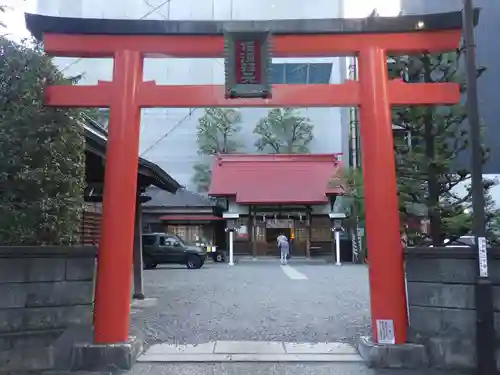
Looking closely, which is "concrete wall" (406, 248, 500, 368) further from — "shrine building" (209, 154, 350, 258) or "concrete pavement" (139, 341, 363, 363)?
"shrine building" (209, 154, 350, 258)

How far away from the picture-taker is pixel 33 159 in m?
6.49

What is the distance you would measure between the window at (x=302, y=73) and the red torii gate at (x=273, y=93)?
28566 mm

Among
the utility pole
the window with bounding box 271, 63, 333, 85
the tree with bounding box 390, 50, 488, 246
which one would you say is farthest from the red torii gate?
the window with bounding box 271, 63, 333, 85

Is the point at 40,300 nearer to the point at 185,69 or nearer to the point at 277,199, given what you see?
the point at 277,199

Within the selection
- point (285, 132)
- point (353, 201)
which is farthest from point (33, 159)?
point (285, 132)

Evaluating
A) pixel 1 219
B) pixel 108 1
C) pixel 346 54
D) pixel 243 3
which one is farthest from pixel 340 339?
pixel 108 1

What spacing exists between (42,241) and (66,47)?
2.66 m

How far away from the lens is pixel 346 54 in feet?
23.3

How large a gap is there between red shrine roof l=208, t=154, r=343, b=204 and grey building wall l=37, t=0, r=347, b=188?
432cm

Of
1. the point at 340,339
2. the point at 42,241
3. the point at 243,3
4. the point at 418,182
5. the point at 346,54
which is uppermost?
the point at 243,3

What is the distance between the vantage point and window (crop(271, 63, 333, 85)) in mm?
36034

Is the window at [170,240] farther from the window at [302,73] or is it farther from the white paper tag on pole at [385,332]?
the white paper tag on pole at [385,332]

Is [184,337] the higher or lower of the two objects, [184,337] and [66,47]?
the lower

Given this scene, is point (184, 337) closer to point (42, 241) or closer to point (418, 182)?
point (42, 241)
